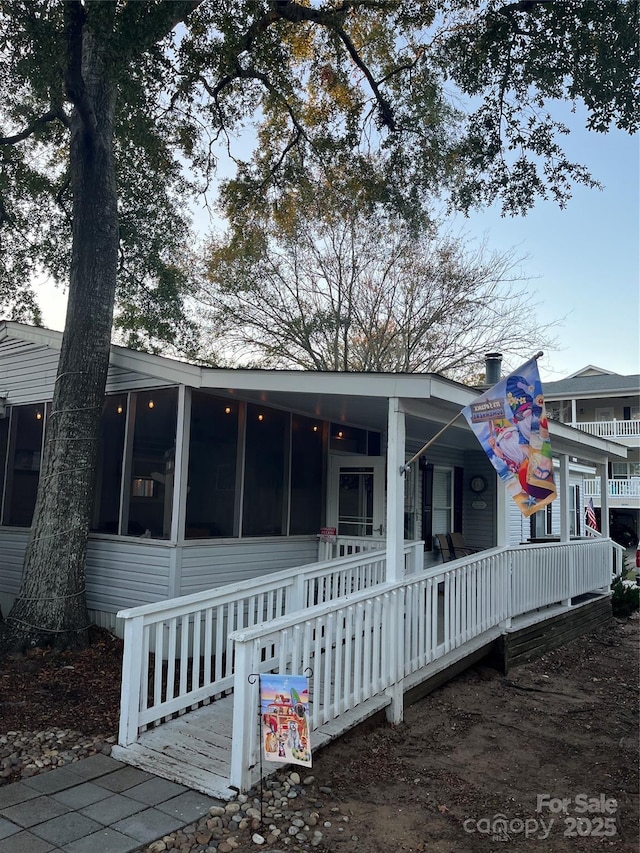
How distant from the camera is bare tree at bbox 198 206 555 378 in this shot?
16.8 m

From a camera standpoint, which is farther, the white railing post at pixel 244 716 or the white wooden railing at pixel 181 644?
the white wooden railing at pixel 181 644

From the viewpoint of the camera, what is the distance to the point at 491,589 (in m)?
6.76

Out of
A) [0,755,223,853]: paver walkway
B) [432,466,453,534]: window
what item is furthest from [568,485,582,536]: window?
[0,755,223,853]: paver walkway

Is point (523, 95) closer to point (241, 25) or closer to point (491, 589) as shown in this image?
point (241, 25)

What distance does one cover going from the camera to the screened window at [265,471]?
728 cm

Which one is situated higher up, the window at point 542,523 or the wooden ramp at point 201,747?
the window at point 542,523

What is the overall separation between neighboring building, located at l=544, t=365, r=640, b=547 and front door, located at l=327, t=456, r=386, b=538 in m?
17.6

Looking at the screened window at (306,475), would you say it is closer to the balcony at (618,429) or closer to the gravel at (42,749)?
the gravel at (42,749)

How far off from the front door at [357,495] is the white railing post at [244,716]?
482cm

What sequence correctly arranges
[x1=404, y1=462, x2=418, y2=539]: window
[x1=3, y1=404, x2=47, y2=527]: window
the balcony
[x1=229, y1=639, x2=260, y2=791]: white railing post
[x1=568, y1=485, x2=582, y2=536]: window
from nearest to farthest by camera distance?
[x1=229, y1=639, x2=260, y2=791]: white railing post
[x1=3, y1=404, x2=47, y2=527]: window
[x1=404, y1=462, x2=418, y2=539]: window
[x1=568, y1=485, x2=582, y2=536]: window
the balcony

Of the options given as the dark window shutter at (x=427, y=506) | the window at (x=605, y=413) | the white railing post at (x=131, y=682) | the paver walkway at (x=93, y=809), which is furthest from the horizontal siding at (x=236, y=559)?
the window at (x=605, y=413)

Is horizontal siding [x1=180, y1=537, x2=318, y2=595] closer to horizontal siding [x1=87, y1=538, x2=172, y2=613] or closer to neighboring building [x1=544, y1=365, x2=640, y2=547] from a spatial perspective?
horizontal siding [x1=87, y1=538, x2=172, y2=613]

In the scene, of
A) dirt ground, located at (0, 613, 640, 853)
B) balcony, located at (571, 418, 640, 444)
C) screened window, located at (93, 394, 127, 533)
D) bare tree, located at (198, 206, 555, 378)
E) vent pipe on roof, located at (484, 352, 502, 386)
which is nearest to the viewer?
dirt ground, located at (0, 613, 640, 853)

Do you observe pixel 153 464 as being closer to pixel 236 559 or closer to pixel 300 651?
pixel 236 559
